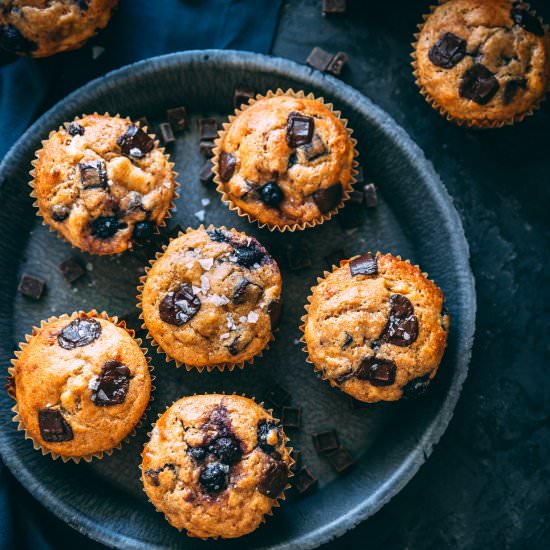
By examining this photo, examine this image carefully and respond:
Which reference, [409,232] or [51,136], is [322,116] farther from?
[51,136]

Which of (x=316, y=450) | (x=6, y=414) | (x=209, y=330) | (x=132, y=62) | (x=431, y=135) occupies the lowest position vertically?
(x=6, y=414)

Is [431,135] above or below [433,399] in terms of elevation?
above

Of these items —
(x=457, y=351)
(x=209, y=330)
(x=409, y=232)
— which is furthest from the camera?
(x=409, y=232)

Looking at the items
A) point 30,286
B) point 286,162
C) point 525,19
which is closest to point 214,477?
point 30,286

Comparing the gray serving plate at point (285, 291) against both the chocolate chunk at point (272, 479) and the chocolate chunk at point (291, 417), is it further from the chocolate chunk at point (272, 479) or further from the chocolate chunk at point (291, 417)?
the chocolate chunk at point (272, 479)

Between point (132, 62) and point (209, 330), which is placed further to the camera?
point (132, 62)

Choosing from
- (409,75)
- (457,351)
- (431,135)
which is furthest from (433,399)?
(409,75)

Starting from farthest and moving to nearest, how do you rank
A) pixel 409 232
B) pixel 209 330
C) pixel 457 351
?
pixel 409 232 < pixel 457 351 < pixel 209 330

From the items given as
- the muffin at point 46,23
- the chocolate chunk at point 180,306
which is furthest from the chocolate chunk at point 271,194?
the muffin at point 46,23
